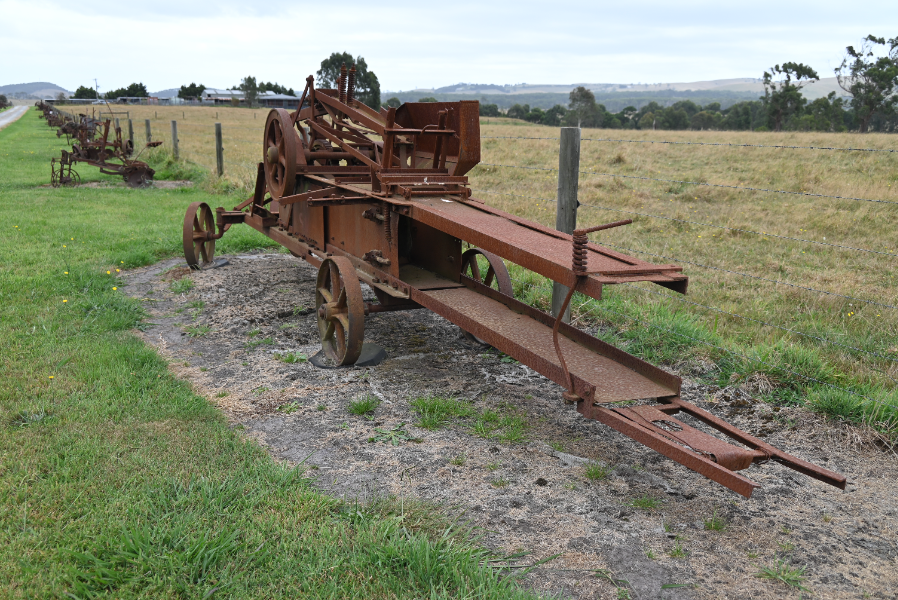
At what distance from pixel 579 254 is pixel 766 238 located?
704 centimetres

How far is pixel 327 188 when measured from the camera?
222 inches

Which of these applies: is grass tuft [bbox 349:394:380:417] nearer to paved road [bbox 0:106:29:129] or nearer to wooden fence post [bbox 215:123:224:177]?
wooden fence post [bbox 215:123:224:177]

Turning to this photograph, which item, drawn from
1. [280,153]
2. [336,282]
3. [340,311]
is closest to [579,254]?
[340,311]

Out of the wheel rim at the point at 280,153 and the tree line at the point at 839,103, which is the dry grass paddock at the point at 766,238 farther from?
the tree line at the point at 839,103

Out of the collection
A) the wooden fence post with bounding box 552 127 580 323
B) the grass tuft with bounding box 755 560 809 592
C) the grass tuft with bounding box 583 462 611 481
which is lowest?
the grass tuft with bounding box 755 560 809 592

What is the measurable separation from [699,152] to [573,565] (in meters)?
20.6

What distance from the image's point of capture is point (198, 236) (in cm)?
795

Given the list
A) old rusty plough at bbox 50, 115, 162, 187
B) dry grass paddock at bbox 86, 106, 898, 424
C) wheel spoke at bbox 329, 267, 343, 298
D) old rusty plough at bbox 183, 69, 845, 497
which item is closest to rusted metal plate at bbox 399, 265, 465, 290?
old rusty plough at bbox 183, 69, 845, 497

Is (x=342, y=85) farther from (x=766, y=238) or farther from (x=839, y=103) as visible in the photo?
(x=839, y=103)

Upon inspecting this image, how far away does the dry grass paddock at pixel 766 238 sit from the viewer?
5359 millimetres

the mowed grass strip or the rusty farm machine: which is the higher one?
the rusty farm machine

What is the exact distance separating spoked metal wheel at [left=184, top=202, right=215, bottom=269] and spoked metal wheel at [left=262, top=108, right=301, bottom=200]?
4.77ft

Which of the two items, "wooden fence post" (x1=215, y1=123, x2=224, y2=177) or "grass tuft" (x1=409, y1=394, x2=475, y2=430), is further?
"wooden fence post" (x1=215, y1=123, x2=224, y2=177)

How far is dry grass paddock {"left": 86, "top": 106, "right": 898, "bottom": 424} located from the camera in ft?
17.6
